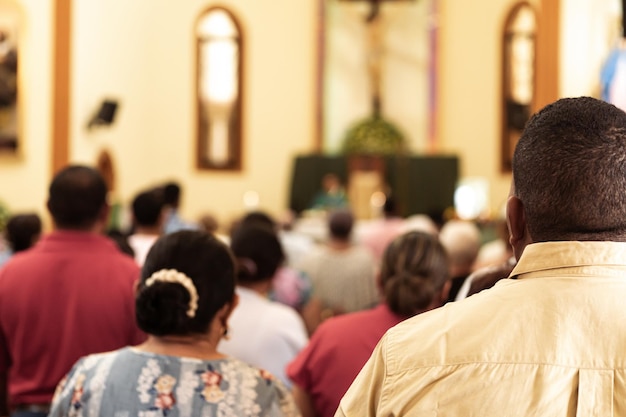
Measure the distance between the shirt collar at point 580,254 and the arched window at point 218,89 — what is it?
13432 millimetres

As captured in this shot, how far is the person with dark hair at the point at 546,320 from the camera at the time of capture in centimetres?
133

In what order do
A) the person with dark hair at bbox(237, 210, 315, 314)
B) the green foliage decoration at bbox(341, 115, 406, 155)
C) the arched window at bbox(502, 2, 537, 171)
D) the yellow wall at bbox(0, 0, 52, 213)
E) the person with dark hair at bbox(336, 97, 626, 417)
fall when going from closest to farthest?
the person with dark hair at bbox(336, 97, 626, 417) → the person with dark hair at bbox(237, 210, 315, 314) → the yellow wall at bbox(0, 0, 52, 213) → the arched window at bbox(502, 2, 537, 171) → the green foliage decoration at bbox(341, 115, 406, 155)

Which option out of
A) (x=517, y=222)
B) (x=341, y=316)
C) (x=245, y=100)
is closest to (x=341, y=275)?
(x=341, y=316)

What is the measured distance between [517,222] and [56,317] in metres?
1.90

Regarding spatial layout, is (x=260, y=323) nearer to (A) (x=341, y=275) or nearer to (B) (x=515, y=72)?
(A) (x=341, y=275)

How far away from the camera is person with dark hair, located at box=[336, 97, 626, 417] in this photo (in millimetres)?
1333

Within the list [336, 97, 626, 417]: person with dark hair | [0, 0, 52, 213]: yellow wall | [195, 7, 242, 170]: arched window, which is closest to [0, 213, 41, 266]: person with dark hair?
[336, 97, 626, 417]: person with dark hair

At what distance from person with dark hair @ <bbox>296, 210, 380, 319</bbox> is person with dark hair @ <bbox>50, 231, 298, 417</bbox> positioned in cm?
343

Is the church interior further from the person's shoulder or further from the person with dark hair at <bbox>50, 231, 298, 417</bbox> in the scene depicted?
the person's shoulder

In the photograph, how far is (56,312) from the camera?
119 inches

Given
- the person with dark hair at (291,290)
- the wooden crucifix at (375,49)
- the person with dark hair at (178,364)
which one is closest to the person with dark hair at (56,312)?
the person with dark hair at (178,364)

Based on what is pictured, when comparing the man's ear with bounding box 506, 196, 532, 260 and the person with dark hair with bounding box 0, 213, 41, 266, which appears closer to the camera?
the man's ear with bounding box 506, 196, 532, 260

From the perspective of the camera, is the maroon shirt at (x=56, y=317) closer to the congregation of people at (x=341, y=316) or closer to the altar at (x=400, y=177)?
the congregation of people at (x=341, y=316)

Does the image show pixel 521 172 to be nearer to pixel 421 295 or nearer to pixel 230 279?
pixel 230 279
